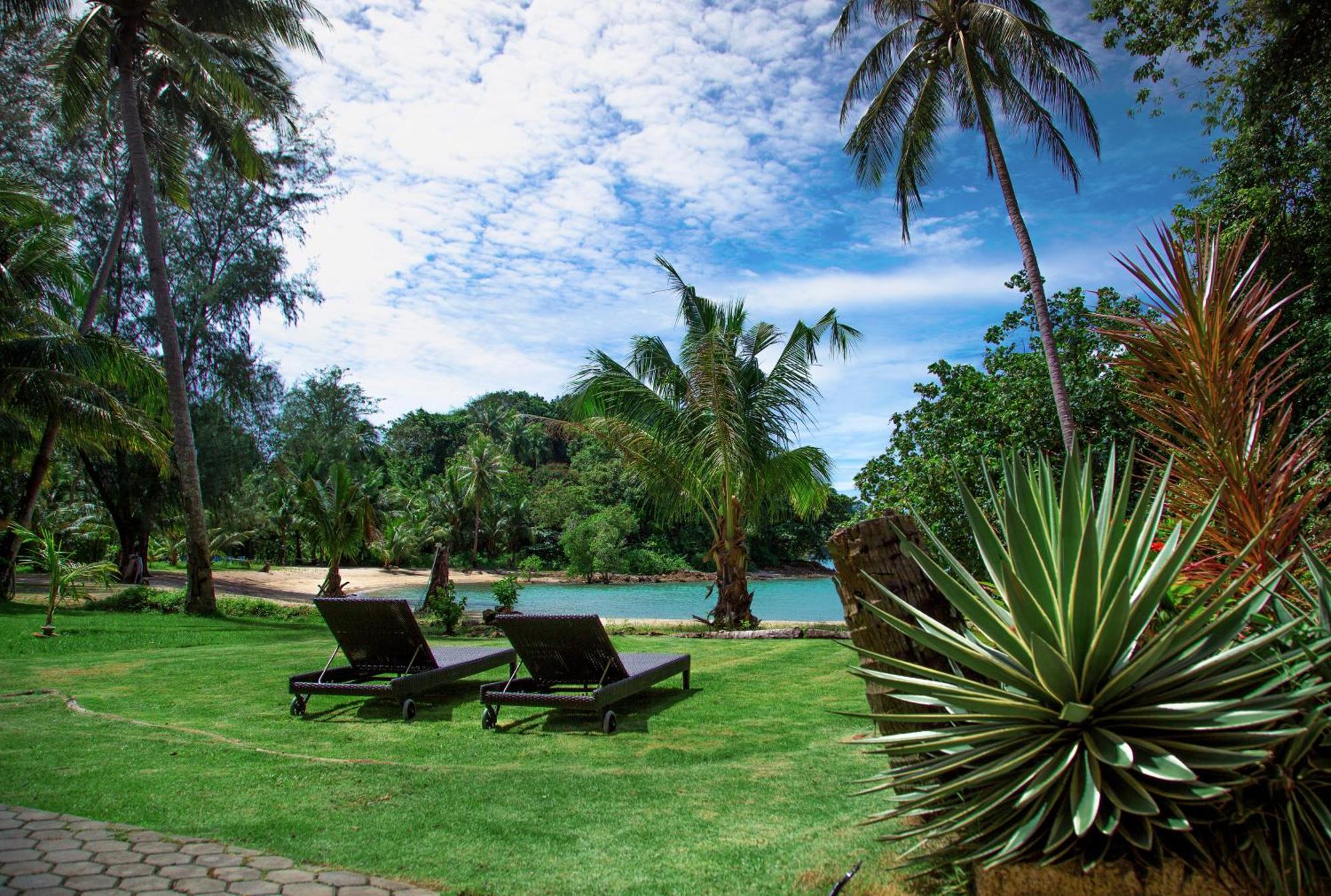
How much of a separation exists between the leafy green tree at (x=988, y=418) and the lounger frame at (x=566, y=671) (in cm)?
992

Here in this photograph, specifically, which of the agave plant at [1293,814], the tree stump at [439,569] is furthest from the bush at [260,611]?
the agave plant at [1293,814]

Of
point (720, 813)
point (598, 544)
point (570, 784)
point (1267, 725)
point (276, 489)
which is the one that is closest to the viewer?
point (1267, 725)

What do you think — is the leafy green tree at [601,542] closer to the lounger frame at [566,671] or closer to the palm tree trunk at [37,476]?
the palm tree trunk at [37,476]

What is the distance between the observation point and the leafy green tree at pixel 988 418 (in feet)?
52.9

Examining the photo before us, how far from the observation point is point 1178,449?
3238 millimetres

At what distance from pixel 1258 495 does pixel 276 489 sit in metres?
51.0

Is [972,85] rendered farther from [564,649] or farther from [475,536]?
[475,536]

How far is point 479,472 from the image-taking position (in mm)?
46625

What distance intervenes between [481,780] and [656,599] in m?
29.0

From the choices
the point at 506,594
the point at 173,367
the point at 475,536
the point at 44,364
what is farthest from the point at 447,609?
the point at 475,536

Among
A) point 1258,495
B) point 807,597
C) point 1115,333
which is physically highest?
point 1115,333

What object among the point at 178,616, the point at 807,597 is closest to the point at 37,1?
the point at 178,616

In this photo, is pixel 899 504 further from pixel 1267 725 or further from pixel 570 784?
pixel 1267 725

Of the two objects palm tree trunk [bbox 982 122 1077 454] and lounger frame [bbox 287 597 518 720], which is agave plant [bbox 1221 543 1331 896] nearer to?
lounger frame [bbox 287 597 518 720]
